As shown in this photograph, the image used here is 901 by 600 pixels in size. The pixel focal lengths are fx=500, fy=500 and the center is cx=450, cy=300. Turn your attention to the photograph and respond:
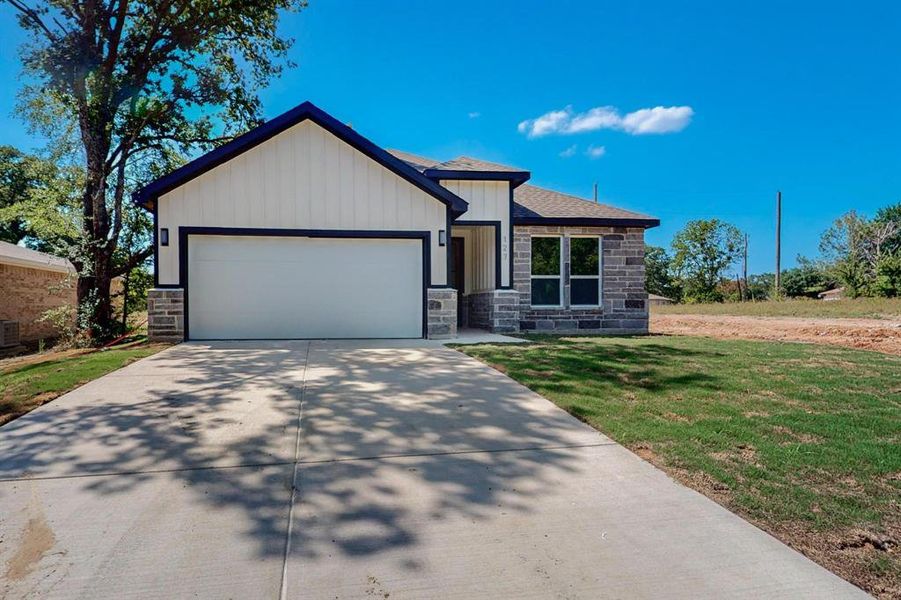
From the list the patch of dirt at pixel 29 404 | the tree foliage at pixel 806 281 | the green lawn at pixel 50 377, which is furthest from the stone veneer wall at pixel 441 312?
the tree foliage at pixel 806 281

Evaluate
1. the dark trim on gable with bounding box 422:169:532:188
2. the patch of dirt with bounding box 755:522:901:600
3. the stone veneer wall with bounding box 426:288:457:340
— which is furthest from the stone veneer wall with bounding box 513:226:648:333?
the patch of dirt with bounding box 755:522:901:600

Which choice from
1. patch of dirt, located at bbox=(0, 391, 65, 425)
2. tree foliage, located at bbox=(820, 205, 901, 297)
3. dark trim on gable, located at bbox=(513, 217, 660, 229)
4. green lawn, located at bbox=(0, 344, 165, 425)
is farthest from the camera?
tree foliage, located at bbox=(820, 205, 901, 297)

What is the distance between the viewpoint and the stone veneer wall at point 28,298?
45.7ft

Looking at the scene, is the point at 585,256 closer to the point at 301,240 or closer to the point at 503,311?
the point at 503,311

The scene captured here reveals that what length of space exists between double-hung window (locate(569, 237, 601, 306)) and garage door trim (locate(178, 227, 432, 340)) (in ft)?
→ 14.8

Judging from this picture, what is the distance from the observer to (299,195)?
1030 cm

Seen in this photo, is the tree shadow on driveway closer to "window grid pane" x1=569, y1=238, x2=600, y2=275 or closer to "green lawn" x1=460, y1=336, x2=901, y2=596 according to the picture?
"green lawn" x1=460, y1=336, x2=901, y2=596

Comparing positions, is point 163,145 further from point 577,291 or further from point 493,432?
point 493,432

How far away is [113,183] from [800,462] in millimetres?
14447

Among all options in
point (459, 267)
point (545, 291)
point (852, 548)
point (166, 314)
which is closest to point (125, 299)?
point (166, 314)

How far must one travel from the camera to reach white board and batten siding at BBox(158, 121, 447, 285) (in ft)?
32.7

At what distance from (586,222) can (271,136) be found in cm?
784

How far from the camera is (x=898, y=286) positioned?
25.1 meters

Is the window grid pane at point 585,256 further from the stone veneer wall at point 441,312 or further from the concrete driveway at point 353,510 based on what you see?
the concrete driveway at point 353,510
